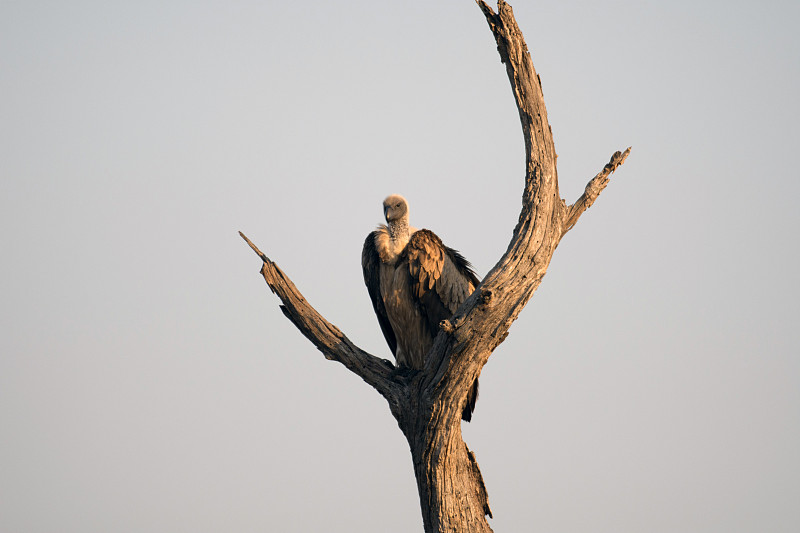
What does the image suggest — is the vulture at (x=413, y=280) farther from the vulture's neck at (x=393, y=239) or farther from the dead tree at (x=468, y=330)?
the dead tree at (x=468, y=330)

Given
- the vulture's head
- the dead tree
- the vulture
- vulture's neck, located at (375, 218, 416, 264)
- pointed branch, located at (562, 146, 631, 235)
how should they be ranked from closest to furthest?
the dead tree < pointed branch, located at (562, 146, 631, 235) < the vulture < vulture's neck, located at (375, 218, 416, 264) < the vulture's head

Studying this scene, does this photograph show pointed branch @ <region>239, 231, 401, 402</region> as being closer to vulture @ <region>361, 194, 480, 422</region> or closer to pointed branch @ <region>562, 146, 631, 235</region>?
vulture @ <region>361, 194, 480, 422</region>

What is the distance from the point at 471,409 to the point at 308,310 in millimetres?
2101

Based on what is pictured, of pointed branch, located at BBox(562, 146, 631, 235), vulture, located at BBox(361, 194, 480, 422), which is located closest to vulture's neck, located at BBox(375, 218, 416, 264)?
vulture, located at BBox(361, 194, 480, 422)

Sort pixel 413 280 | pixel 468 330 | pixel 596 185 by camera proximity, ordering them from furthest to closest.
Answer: pixel 413 280 < pixel 596 185 < pixel 468 330

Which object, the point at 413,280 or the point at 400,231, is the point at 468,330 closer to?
the point at 413,280

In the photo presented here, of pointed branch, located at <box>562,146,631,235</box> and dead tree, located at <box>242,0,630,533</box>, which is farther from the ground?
pointed branch, located at <box>562,146,631,235</box>

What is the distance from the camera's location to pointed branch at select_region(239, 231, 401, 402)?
6492mm

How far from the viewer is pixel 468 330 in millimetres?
5793

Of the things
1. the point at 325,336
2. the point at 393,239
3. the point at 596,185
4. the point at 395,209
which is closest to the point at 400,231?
the point at 393,239

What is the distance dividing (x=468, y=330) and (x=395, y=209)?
233 cm

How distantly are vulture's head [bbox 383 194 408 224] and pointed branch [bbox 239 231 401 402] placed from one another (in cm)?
159

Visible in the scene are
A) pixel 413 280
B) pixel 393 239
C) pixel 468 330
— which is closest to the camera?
pixel 468 330

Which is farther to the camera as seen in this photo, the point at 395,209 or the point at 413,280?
the point at 395,209
